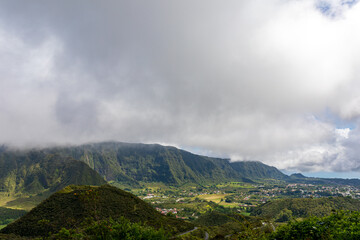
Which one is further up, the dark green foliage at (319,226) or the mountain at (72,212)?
the dark green foliage at (319,226)

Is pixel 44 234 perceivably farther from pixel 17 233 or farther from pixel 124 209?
pixel 124 209

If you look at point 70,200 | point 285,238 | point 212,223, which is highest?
point 285,238

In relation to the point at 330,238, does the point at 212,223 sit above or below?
below

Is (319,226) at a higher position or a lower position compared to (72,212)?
higher

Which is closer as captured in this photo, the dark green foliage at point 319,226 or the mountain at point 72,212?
the dark green foliage at point 319,226

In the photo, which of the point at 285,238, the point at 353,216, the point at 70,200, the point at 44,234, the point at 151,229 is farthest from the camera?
the point at 70,200

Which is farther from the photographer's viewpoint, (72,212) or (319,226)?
(72,212)

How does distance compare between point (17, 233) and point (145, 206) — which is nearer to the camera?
point (17, 233)

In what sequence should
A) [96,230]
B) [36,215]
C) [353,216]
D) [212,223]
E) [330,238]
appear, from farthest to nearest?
[212,223] < [36,215] < [353,216] < [330,238] < [96,230]

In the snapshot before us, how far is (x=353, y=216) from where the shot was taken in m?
30.1

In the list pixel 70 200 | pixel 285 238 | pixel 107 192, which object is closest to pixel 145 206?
pixel 107 192

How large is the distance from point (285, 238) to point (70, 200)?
124923 mm

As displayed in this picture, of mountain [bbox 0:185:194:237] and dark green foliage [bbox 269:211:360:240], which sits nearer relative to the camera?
dark green foliage [bbox 269:211:360:240]

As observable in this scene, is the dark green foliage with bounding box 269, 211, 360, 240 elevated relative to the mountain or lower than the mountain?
elevated
